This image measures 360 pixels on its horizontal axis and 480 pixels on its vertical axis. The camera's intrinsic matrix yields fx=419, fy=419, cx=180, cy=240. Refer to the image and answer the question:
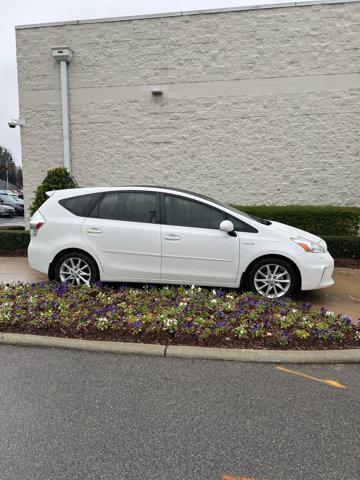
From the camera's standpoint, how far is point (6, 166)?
82000 millimetres

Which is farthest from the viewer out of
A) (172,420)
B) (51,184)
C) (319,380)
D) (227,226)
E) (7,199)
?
(7,199)

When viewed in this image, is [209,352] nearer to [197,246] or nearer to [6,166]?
[197,246]

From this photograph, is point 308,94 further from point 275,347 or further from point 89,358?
point 89,358

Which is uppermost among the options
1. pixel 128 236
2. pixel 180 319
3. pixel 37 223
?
pixel 37 223

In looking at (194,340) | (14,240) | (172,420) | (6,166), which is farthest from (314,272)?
(6,166)

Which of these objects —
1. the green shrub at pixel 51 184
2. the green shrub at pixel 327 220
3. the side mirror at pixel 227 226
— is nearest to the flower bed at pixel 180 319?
the side mirror at pixel 227 226

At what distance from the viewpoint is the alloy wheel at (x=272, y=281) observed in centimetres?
548

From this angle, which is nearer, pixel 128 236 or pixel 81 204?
pixel 128 236

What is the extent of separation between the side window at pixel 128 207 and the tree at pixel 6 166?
83.7 meters

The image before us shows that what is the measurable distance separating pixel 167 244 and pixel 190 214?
0.53 meters

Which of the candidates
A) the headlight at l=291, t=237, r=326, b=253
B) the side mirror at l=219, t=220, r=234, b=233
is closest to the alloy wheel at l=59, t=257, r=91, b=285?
the side mirror at l=219, t=220, r=234, b=233

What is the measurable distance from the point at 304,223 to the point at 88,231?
5225 millimetres

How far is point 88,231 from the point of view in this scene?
19.0 feet

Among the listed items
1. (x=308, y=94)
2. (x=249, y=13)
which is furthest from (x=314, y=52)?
(x=249, y=13)
